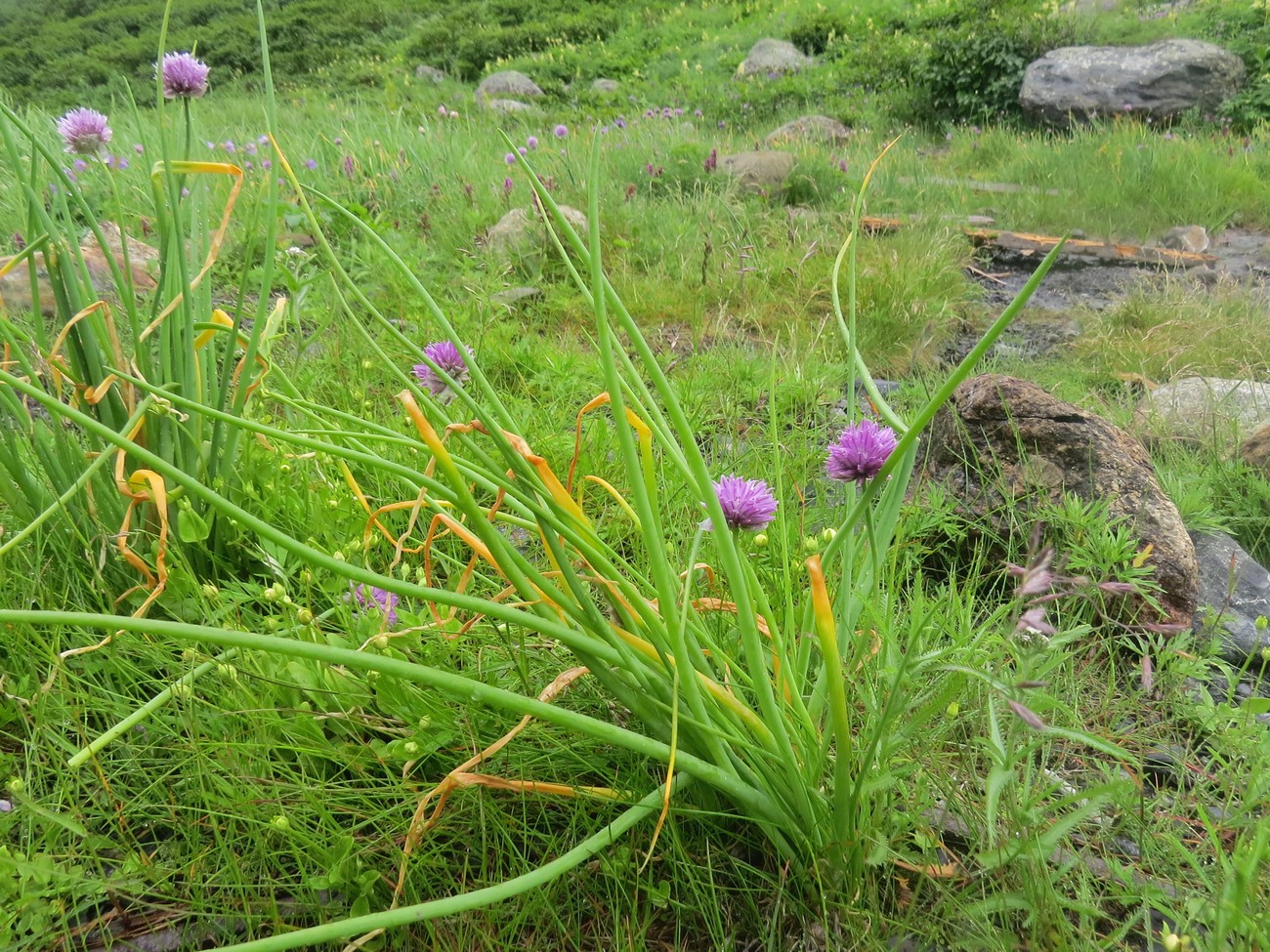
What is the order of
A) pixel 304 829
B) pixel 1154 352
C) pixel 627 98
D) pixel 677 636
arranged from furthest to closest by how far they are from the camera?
pixel 627 98 → pixel 1154 352 → pixel 304 829 → pixel 677 636

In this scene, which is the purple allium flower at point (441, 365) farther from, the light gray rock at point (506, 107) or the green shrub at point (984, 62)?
the green shrub at point (984, 62)

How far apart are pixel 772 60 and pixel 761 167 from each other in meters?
8.72

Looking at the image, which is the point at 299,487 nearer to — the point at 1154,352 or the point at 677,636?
the point at 677,636

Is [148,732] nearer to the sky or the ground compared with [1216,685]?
nearer to the sky

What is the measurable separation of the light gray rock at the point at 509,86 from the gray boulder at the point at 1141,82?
8.12 m

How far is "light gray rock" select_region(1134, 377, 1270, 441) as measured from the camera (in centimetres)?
238

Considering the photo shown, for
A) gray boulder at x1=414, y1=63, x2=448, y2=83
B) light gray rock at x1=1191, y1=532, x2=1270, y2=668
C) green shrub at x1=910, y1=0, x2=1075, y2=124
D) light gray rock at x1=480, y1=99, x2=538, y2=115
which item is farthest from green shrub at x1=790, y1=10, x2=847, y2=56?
light gray rock at x1=1191, y1=532, x2=1270, y2=668

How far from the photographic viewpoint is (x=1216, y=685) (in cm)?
144

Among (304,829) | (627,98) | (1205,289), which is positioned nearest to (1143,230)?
(1205,289)

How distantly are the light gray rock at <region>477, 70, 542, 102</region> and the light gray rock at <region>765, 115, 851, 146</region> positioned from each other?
5929mm

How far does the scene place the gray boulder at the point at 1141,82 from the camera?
8.13 meters

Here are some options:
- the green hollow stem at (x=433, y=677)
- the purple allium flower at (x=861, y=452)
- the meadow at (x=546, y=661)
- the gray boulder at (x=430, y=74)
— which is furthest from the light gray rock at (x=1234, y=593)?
the gray boulder at (x=430, y=74)

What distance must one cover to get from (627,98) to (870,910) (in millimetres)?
12747

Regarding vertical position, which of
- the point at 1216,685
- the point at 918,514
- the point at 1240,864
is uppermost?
the point at 1240,864
